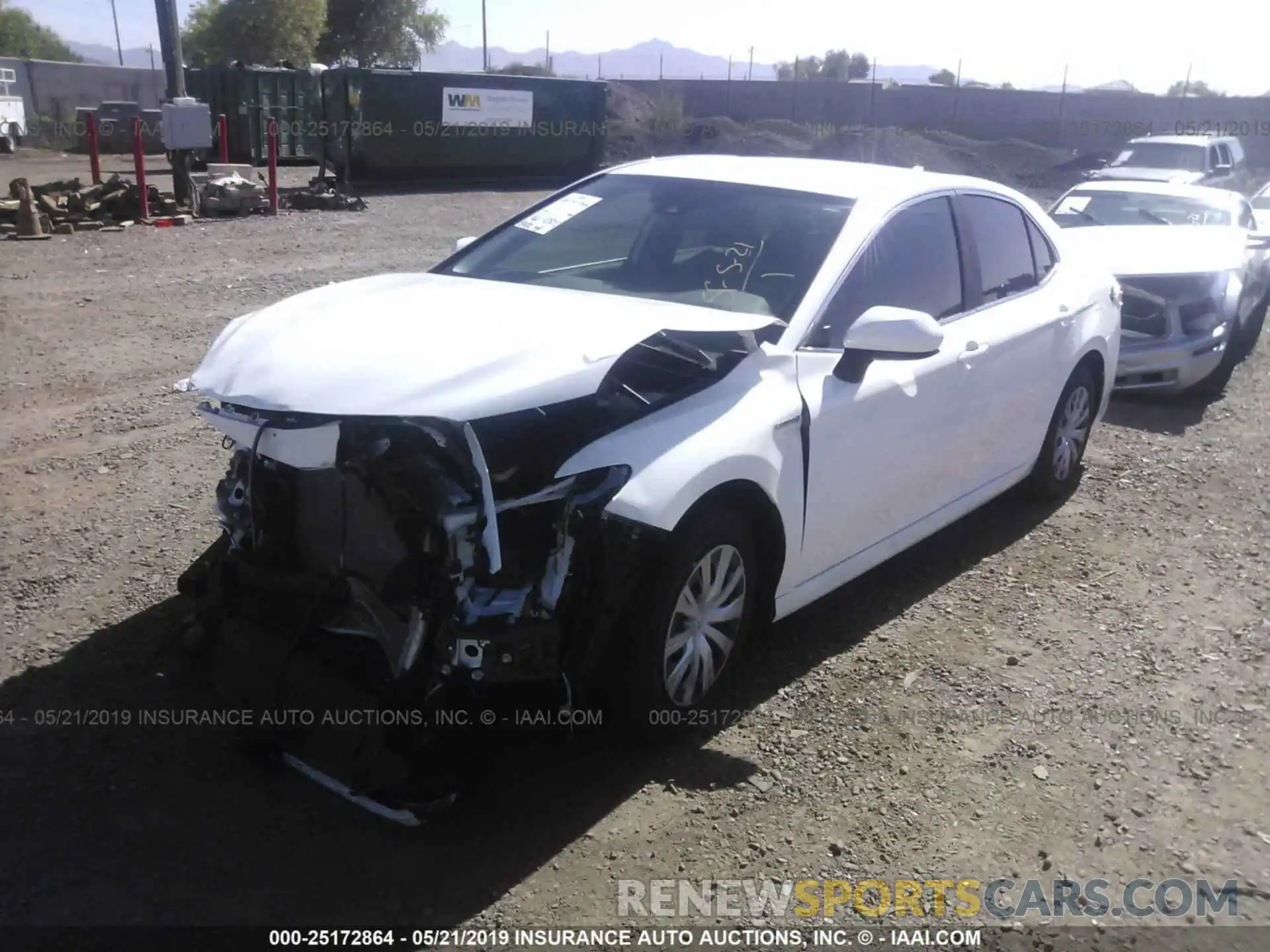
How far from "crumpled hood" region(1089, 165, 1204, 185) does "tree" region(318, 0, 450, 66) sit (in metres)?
43.5

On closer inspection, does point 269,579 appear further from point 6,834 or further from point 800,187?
point 800,187

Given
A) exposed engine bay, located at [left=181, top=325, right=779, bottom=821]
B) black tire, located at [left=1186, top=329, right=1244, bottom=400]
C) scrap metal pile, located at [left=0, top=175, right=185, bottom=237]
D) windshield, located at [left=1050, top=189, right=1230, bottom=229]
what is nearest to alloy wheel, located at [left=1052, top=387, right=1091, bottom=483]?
black tire, located at [left=1186, top=329, right=1244, bottom=400]

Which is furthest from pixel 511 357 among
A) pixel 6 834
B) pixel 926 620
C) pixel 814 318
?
pixel 926 620

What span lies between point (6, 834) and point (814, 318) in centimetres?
306

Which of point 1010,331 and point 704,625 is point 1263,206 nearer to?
point 1010,331

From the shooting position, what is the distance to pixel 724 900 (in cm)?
309

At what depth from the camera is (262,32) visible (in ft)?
159

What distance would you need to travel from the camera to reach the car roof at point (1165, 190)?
1041 centimetres

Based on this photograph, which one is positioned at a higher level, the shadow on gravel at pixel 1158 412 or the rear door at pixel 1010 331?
the rear door at pixel 1010 331

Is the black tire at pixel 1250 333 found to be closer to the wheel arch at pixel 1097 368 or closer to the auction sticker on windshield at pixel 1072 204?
the auction sticker on windshield at pixel 1072 204

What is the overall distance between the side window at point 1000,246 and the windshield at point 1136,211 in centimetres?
522

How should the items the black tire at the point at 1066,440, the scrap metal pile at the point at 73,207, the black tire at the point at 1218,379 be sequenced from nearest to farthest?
the black tire at the point at 1066,440 < the black tire at the point at 1218,379 < the scrap metal pile at the point at 73,207

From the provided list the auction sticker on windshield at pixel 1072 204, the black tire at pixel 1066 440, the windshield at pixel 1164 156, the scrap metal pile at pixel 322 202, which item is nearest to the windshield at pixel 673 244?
the black tire at pixel 1066 440

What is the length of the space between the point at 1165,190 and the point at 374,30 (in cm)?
5026
